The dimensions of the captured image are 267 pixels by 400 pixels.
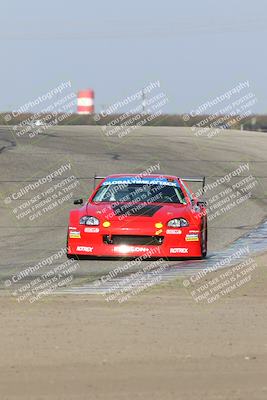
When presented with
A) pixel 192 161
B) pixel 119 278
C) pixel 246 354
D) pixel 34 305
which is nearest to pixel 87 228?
pixel 119 278

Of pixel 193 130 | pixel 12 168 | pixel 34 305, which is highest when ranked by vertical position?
pixel 34 305

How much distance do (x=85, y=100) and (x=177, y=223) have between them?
87.1 m

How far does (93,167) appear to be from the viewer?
2953 centimetres

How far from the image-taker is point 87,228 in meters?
15.2

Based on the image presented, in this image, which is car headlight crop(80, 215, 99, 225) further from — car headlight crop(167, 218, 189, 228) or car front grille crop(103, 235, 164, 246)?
car headlight crop(167, 218, 189, 228)

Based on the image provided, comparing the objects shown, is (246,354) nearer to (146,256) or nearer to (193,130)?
(146,256)

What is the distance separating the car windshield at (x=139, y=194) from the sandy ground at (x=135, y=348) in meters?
5.08

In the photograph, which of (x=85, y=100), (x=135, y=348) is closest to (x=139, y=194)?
(x=135, y=348)

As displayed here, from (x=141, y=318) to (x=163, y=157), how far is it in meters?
24.2

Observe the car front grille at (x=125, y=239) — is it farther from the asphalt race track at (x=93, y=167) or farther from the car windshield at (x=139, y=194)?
the car windshield at (x=139, y=194)

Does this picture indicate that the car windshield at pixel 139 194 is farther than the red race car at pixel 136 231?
Yes

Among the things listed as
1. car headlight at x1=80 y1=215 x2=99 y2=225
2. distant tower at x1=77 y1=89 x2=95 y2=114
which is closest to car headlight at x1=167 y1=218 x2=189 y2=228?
car headlight at x1=80 y1=215 x2=99 y2=225

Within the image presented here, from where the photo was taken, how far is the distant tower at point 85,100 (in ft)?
332

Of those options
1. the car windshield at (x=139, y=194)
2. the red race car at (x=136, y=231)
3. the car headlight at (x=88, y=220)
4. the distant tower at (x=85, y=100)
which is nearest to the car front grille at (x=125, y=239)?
the red race car at (x=136, y=231)
